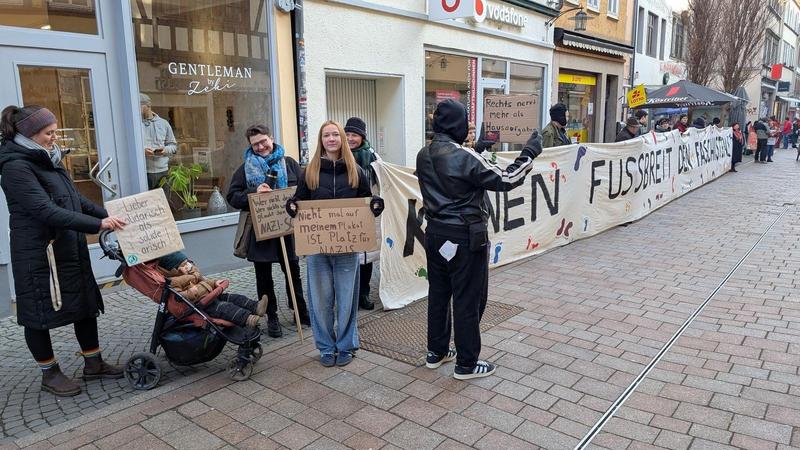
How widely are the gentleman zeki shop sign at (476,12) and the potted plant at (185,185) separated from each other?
4.97 meters

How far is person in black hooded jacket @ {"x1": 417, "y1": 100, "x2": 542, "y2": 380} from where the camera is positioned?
3721mm

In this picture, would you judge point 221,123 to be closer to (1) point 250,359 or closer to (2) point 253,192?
(2) point 253,192

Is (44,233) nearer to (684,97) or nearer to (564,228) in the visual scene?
(564,228)

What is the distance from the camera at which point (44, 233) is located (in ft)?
12.0

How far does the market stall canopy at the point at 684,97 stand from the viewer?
55.3 ft

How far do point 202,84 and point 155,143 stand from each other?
1009 mm

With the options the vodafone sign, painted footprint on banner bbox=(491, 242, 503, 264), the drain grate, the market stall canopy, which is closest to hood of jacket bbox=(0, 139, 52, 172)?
the drain grate

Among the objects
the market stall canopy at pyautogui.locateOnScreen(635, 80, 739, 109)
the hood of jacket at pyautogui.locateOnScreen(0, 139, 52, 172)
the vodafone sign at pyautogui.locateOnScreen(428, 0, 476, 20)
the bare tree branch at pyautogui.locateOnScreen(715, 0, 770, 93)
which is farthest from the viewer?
the bare tree branch at pyautogui.locateOnScreen(715, 0, 770, 93)

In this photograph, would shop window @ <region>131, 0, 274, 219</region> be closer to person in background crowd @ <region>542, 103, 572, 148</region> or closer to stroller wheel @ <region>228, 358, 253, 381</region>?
stroller wheel @ <region>228, 358, 253, 381</region>

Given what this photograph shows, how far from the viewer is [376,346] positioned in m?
4.68

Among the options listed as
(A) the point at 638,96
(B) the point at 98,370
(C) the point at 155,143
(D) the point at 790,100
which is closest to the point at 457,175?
(B) the point at 98,370

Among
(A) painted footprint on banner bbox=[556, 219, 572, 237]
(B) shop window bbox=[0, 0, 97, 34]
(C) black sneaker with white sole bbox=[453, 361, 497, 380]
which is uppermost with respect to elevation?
(B) shop window bbox=[0, 0, 97, 34]

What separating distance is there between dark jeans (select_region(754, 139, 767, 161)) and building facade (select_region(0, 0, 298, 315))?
20.5m

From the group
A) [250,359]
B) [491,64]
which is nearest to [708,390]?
[250,359]
